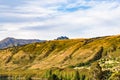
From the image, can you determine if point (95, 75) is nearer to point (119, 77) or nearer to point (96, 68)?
point (96, 68)

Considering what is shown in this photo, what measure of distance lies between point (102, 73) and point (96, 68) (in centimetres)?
438

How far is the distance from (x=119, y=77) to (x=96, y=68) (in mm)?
16119

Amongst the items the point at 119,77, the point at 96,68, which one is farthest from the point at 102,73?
the point at 119,77

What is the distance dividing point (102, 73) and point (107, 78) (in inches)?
331

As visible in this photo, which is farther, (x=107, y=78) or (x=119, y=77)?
(x=107, y=78)

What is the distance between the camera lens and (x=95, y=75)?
178 m

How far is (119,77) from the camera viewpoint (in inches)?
6565

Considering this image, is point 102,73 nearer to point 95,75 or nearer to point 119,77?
point 95,75

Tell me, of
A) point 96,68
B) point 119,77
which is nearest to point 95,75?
point 96,68

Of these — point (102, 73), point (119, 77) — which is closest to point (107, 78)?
point (102, 73)

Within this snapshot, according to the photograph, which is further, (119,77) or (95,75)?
(95,75)

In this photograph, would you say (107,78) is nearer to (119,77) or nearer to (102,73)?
(102,73)

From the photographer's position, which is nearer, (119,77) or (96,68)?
(119,77)

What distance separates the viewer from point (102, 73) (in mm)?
181250
